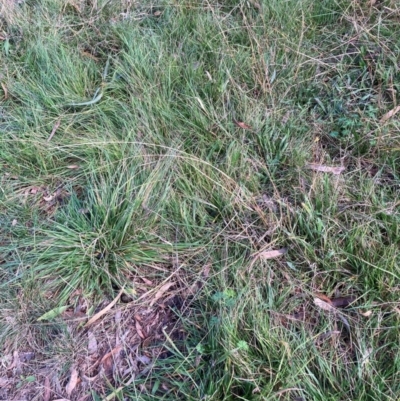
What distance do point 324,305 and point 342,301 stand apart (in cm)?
9

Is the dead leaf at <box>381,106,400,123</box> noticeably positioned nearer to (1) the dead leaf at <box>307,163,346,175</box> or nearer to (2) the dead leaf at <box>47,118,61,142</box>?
(1) the dead leaf at <box>307,163,346,175</box>

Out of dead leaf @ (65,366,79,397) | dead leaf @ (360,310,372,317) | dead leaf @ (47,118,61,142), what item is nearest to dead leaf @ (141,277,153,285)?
dead leaf @ (65,366,79,397)

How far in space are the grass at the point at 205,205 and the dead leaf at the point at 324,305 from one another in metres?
0.01

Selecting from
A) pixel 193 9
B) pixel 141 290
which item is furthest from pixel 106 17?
pixel 141 290

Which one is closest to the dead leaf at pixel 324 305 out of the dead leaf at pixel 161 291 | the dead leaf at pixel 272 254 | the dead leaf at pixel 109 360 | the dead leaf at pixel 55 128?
the dead leaf at pixel 272 254

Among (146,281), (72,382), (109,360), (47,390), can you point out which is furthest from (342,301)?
(47,390)

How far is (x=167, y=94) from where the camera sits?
2.73 m

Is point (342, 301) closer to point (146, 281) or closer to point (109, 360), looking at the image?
point (146, 281)

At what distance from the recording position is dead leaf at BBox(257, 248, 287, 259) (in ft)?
6.80

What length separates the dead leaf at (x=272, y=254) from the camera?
6.80 feet

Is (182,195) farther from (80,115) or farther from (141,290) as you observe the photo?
(80,115)

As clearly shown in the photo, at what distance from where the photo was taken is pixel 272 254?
2096 mm

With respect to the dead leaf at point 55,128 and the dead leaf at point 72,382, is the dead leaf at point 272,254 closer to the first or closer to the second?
the dead leaf at point 72,382

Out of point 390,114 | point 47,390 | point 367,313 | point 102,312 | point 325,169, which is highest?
point 390,114
